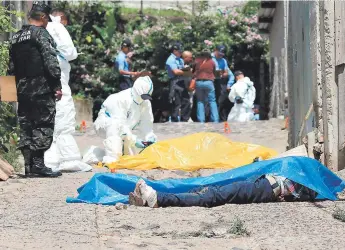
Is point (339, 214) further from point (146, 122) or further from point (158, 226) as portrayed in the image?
point (146, 122)

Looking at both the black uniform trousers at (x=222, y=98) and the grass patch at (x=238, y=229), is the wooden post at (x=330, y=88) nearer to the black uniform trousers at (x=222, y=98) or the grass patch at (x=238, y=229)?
the grass patch at (x=238, y=229)

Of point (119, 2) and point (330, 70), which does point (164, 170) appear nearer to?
point (330, 70)

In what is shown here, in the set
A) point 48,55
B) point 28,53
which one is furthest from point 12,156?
point 48,55

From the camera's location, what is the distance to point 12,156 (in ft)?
36.1

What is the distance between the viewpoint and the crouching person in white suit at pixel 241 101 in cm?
1938

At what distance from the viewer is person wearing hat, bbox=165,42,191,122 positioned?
1888cm

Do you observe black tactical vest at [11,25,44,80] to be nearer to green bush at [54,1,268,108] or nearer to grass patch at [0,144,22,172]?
grass patch at [0,144,22,172]

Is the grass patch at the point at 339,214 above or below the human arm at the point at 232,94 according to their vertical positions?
below

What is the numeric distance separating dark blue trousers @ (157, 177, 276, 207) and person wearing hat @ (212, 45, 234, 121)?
12.2m

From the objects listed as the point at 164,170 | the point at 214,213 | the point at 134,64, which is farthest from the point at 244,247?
the point at 134,64

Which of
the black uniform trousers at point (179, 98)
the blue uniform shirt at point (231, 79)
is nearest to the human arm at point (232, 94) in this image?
the blue uniform shirt at point (231, 79)

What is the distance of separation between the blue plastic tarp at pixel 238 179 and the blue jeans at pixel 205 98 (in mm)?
10728

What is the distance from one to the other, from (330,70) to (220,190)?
236cm

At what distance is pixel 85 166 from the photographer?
10914 millimetres
